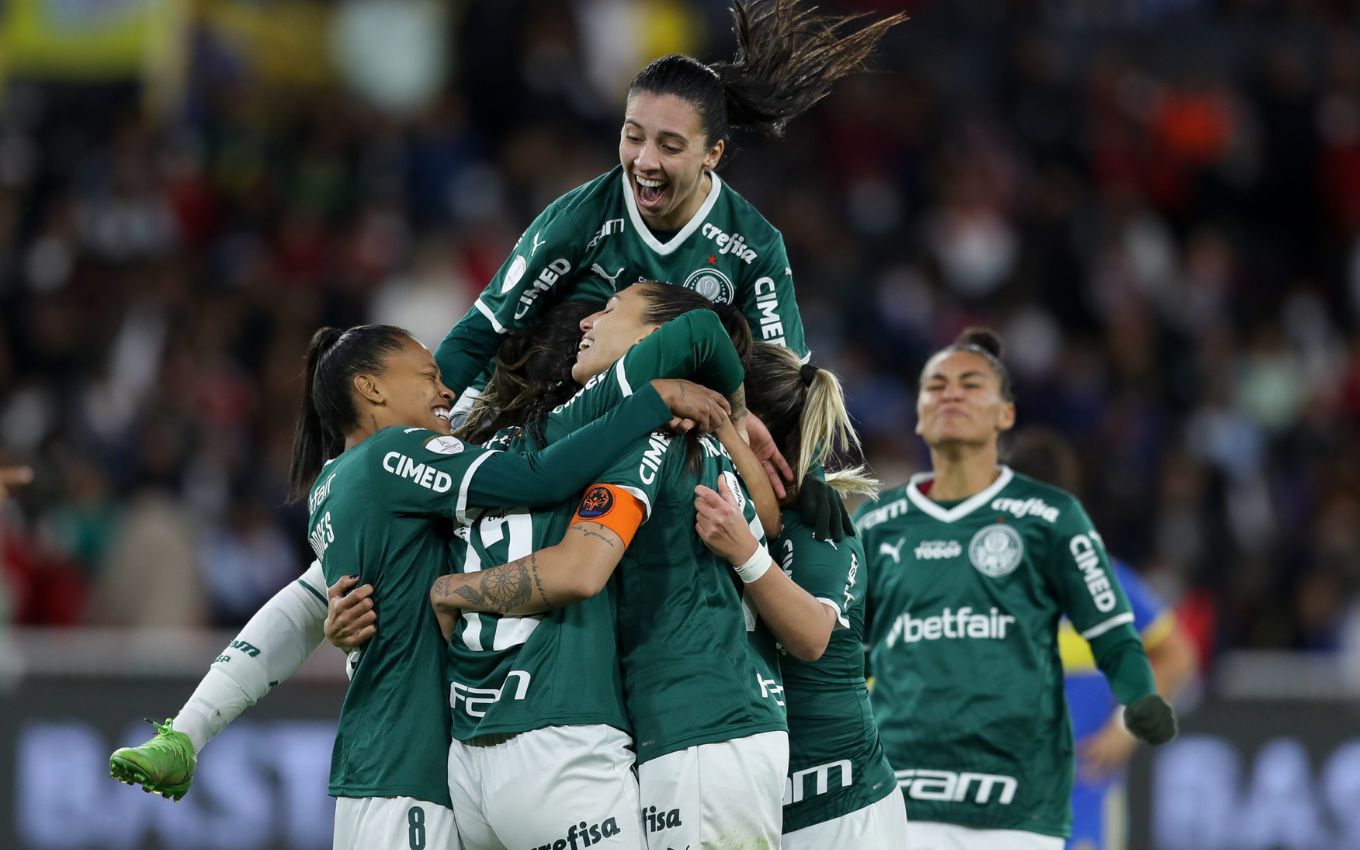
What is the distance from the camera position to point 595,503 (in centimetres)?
438

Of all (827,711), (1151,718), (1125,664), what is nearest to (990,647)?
(1125,664)

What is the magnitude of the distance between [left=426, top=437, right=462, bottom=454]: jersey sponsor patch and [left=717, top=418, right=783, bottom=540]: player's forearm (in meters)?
0.64

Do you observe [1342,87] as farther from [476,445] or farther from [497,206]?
[476,445]

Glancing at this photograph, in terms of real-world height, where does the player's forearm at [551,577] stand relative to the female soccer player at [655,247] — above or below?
below

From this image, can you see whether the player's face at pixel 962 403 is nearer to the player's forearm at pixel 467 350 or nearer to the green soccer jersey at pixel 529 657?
the player's forearm at pixel 467 350

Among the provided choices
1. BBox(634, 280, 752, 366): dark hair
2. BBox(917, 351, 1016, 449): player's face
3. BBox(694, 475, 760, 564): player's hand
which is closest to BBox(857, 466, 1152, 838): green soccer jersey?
BBox(917, 351, 1016, 449): player's face

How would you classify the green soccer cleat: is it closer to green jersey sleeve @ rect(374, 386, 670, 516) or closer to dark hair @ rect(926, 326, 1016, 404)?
green jersey sleeve @ rect(374, 386, 670, 516)

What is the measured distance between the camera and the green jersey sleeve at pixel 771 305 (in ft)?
17.3

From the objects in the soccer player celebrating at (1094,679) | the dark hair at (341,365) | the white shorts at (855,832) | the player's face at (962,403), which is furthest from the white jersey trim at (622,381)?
the soccer player celebrating at (1094,679)

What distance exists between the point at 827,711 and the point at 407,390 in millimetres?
1361

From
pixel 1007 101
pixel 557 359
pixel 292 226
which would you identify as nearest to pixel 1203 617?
pixel 1007 101

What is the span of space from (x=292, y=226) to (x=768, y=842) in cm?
884

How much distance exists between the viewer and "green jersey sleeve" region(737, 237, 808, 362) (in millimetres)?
5281

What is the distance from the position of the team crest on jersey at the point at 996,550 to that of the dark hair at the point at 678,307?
4.67ft
